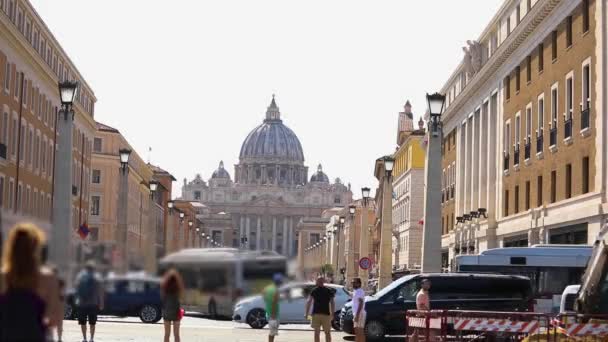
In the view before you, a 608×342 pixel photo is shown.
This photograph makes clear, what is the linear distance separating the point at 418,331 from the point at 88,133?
6773 cm

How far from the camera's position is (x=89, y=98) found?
92438mm

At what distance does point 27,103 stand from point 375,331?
36934mm

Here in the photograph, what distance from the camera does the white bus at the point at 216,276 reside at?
496 centimetres

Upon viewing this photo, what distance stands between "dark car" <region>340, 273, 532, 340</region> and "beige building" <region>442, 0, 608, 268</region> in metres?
10.1

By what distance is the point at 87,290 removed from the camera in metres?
4.71

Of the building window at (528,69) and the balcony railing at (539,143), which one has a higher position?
the building window at (528,69)

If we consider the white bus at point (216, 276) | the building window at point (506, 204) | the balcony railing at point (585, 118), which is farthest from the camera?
the building window at point (506, 204)

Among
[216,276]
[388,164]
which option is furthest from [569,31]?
[216,276]

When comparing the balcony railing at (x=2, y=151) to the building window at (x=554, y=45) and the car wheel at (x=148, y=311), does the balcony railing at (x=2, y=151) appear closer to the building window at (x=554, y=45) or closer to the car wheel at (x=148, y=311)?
the building window at (x=554, y=45)

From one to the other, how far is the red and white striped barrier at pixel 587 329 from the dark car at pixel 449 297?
8184 millimetres

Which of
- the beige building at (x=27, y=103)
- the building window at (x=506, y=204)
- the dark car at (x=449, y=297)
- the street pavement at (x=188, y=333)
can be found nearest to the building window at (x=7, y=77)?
the beige building at (x=27, y=103)

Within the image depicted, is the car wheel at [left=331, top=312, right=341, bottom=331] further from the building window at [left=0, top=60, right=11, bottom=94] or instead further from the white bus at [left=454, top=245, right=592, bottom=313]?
the building window at [left=0, top=60, right=11, bottom=94]

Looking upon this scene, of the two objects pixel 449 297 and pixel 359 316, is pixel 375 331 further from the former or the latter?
pixel 359 316

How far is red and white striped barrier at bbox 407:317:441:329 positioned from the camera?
26.1 m
